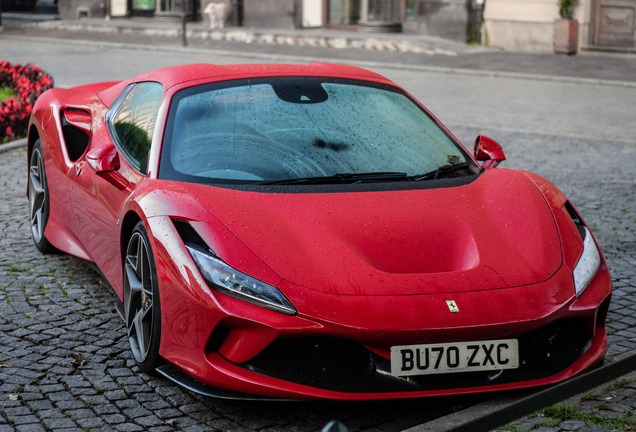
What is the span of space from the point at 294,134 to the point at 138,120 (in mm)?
884

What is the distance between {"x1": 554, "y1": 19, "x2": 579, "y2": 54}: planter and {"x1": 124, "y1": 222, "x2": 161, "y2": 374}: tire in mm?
18046

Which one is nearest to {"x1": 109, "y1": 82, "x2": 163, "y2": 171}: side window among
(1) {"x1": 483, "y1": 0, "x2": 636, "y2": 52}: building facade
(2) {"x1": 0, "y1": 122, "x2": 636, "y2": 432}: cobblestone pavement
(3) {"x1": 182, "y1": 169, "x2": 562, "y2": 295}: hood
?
(3) {"x1": 182, "y1": 169, "x2": 562, "y2": 295}: hood

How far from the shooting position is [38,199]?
18.4 ft

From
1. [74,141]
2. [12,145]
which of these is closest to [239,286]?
[74,141]

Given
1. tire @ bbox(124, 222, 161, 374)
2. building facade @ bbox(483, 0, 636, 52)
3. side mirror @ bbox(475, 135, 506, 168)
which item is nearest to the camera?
tire @ bbox(124, 222, 161, 374)

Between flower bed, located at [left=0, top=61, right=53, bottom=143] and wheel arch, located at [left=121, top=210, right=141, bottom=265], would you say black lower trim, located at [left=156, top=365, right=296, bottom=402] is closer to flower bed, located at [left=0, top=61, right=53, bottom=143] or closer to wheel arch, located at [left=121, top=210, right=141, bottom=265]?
wheel arch, located at [left=121, top=210, right=141, bottom=265]

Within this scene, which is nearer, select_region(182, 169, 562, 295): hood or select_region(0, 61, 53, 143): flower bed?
select_region(182, 169, 562, 295): hood

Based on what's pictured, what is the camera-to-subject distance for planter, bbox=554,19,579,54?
2000cm

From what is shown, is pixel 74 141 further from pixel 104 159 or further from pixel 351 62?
pixel 351 62

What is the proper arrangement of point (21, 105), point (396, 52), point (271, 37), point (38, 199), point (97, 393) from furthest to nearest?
point (271, 37) → point (396, 52) → point (21, 105) → point (38, 199) → point (97, 393)

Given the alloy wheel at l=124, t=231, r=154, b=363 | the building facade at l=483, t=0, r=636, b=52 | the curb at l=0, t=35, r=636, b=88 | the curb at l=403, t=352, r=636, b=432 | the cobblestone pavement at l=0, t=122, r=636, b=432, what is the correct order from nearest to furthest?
the curb at l=403, t=352, r=636, b=432, the cobblestone pavement at l=0, t=122, r=636, b=432, the alloy wheel at l=124, t=231, r=154, b=363, the curb at l=0, t=35, r=636, b=88, the building facade at l=483, t=0, r=636, b=52

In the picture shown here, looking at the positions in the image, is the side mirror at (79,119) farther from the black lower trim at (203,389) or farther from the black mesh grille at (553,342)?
the black mesh grille at (553,342)

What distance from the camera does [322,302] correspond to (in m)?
3.04

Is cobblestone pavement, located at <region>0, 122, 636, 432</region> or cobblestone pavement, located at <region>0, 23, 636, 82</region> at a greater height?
cobblestone pavement, located at <region>0, 23, 636, 82</region>
